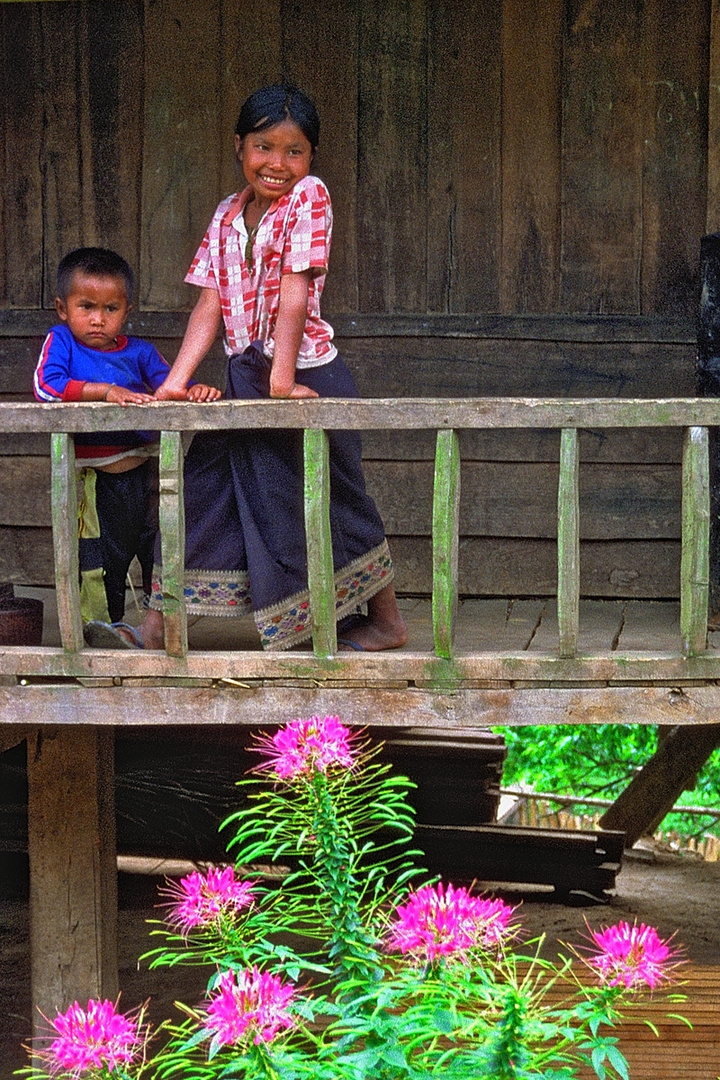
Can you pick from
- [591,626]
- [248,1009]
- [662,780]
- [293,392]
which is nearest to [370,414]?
[293,392]

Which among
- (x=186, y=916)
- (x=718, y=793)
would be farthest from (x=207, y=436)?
(x=718, y=793)

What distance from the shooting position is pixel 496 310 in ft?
16.5

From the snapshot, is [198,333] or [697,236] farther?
[697,236]

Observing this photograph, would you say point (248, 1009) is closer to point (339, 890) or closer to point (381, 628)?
point (339, 890)

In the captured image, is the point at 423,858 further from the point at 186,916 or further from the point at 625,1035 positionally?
the point at 186,916

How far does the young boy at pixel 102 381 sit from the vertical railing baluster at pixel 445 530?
0.90 m

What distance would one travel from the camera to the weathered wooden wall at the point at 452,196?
4.90 metres

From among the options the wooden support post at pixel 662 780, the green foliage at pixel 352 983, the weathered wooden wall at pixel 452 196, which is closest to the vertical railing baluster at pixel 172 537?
the green foliage at pixel 352 983

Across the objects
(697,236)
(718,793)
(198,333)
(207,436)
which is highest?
(697,236)

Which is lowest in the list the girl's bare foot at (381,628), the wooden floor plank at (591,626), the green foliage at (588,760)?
the green foliage at (588,760)

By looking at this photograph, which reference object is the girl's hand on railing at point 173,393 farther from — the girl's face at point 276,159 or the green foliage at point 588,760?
the green foliage at point 588,760

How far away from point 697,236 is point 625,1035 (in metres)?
2.69

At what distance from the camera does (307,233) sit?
3.57 metres

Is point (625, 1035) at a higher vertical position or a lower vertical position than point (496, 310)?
lower
